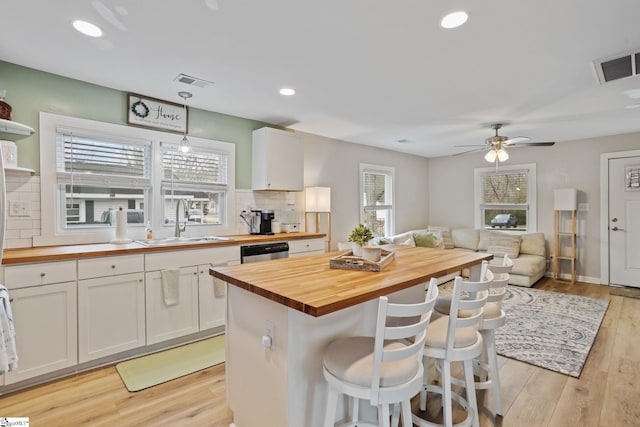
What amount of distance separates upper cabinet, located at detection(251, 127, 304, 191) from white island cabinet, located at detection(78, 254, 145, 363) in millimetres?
1741

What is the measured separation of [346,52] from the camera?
239 centimetres

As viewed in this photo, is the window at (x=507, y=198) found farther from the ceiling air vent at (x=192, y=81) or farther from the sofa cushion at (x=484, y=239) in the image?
the ceiling air vent at (x=192, y=81)

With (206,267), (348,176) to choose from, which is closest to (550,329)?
(348,176)

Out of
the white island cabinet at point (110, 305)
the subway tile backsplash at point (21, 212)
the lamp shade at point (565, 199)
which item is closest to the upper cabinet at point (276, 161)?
the white island cabinet at point (110, 305)

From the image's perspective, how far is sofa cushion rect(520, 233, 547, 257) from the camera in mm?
5555

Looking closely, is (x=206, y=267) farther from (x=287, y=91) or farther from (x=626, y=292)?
(x=626, y=292)

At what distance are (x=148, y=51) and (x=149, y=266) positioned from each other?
1733 millimetres

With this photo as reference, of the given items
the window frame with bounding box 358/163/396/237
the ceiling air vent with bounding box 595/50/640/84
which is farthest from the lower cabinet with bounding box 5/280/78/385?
the ceiling air vent with bounding box 595/50/640/84

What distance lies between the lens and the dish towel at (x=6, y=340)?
117 cm

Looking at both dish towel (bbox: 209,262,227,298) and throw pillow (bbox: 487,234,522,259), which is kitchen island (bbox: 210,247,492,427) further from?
throw pillow (bbox: 487,234,522,259)

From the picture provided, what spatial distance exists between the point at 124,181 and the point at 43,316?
139 centimetres

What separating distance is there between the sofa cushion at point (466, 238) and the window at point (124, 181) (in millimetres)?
4566

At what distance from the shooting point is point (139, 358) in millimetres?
2773

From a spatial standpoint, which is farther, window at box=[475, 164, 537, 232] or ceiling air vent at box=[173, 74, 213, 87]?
window at box=[475, 164, 537, 232]
